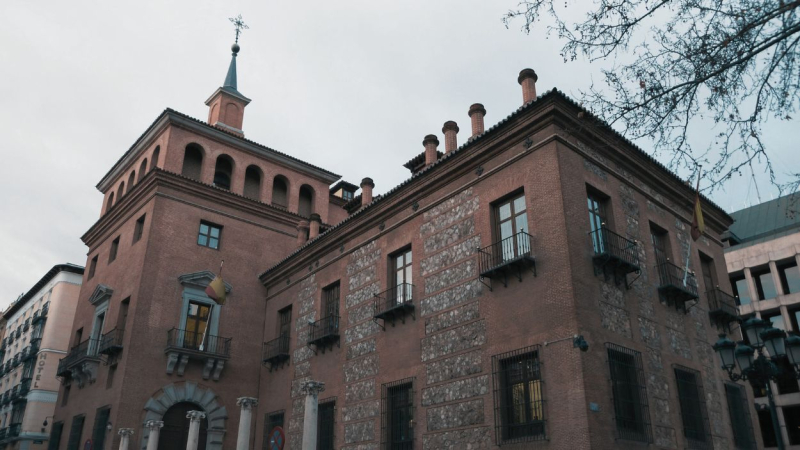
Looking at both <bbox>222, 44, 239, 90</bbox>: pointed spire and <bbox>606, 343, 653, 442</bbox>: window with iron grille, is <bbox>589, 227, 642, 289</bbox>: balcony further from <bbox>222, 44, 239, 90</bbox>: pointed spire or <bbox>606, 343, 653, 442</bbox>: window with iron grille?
Result: <bbox>222, 44, 239, 90</bbox>: pointed spire

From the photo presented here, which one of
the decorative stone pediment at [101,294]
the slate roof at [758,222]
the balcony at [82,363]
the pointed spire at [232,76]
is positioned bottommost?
the balcony at [82,363]

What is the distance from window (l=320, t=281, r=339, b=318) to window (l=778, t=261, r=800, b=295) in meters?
24.3

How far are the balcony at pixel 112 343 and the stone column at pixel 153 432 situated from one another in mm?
3155

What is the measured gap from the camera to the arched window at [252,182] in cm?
2769

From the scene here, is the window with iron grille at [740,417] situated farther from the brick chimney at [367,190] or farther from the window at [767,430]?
the window at [767,430]

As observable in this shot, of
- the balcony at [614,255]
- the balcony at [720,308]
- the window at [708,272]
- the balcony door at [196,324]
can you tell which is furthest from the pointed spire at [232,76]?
the balcony at [720,308]

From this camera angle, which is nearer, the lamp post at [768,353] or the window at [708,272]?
the lamp post at [768,353]

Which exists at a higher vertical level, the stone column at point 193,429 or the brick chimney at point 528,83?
the brick chimney at point 528,83

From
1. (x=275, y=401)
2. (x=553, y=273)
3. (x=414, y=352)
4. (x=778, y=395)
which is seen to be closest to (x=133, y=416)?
(x=275, y=401)

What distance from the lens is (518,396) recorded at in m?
13.7

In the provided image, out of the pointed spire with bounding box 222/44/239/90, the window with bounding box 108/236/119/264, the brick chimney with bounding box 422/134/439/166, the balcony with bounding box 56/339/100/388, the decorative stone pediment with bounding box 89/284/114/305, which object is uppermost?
the pointed spire with bounding box 222/44/239/90

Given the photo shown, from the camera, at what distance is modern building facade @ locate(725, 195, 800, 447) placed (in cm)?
3031

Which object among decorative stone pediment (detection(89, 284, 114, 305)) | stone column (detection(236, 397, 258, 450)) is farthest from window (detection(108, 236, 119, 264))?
stone column (detection(236, 397, 258, 450))

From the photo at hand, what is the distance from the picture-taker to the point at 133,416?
68.4ft
